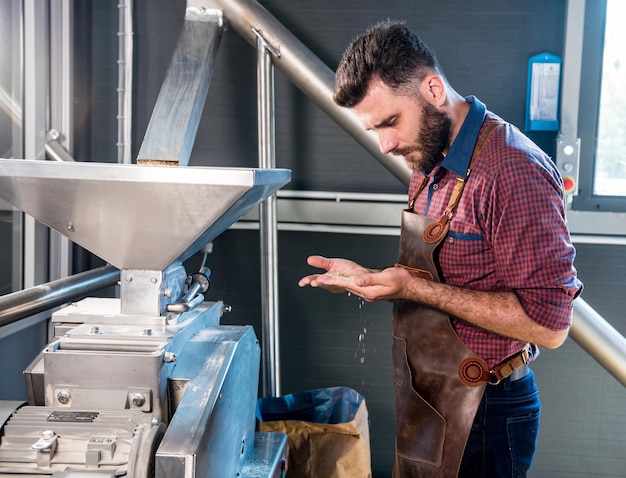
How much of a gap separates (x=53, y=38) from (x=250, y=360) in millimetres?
1665

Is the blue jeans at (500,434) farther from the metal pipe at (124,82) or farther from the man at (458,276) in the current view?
the metal pipe at (124,82)

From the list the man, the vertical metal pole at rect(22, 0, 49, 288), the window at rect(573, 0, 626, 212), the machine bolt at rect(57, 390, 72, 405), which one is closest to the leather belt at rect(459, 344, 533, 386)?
the man

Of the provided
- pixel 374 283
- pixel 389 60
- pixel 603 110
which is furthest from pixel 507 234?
pixel 603 110

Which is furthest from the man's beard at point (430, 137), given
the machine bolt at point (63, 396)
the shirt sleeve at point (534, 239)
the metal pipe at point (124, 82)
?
the metal pipe at point (124, 82)

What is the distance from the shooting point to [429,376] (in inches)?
56.3

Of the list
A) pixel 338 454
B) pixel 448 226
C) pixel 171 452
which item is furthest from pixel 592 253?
pixel 171 452

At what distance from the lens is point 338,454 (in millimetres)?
2102

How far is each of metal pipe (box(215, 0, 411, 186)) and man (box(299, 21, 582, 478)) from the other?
777mm

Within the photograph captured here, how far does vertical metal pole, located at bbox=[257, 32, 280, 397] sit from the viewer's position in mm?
2422

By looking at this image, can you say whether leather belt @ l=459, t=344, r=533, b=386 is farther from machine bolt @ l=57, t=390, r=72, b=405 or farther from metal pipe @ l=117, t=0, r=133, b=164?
metal pipe @ l=117, t=0, r=133, b=164

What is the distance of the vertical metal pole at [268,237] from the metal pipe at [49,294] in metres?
0.52

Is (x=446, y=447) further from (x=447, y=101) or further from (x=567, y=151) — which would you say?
(x=567, y=151)

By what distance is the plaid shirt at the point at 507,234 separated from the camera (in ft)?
4.06

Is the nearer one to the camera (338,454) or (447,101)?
(447,101)
